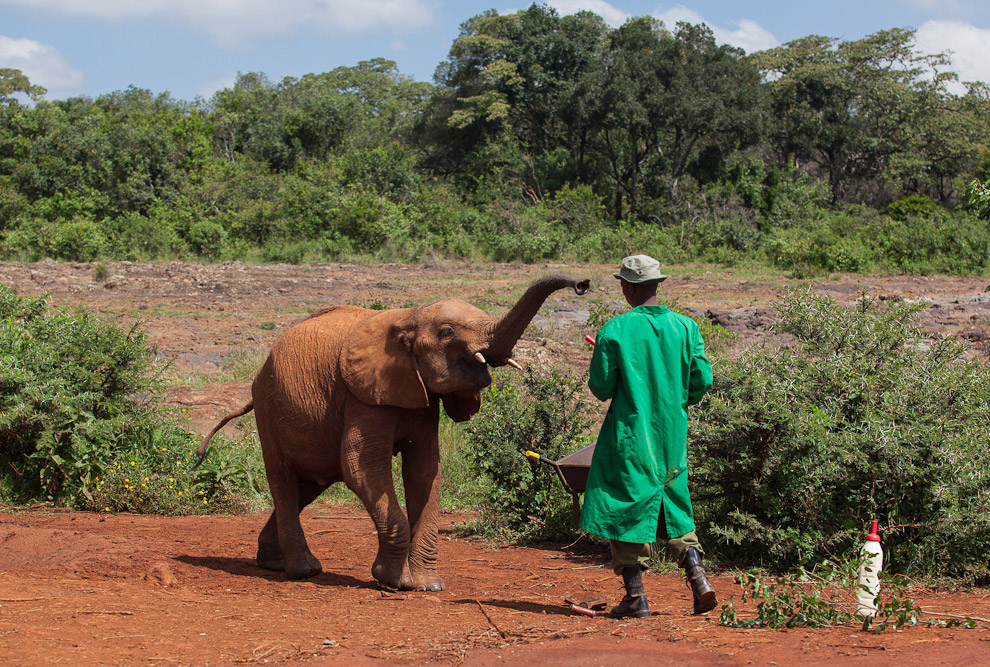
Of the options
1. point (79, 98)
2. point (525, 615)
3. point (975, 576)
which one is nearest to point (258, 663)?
point (525, 615)

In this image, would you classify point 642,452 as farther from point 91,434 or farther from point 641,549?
point 91,434

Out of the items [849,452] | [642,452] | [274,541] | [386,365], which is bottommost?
[274,541]

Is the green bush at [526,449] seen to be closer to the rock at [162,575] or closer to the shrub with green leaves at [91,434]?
the shrub with green leaves at [91,434]

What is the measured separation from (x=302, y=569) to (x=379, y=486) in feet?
2.97

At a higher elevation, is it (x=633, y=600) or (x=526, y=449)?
(x=526, y=449)

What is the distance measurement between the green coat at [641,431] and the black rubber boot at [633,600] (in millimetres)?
239

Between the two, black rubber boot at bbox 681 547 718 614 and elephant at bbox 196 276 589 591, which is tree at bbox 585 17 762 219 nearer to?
elephant at bbox 196 276 589 591

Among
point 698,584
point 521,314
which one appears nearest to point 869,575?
point 698,584

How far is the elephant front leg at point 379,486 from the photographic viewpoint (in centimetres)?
574

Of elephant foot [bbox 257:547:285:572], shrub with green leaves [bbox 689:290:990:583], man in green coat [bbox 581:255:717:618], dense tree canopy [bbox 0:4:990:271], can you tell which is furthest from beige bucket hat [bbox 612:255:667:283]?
dense tree canopy [bbox 0:4:990:271]

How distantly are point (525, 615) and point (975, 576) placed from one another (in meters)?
2.91

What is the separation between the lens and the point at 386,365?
5.75 meters

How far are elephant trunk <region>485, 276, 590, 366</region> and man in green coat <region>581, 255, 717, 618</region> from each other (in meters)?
0.32

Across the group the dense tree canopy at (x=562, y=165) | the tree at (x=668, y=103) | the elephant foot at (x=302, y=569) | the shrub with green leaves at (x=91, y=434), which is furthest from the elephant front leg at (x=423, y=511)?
the tree at (x=668, y=103)
